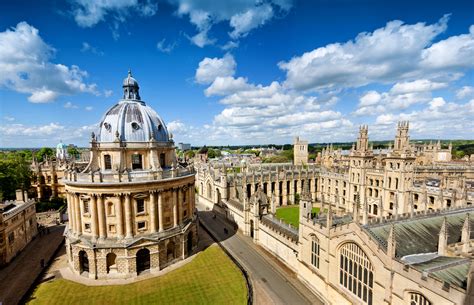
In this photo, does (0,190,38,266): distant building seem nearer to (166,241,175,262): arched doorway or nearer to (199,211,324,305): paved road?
(166,241,175,262): arched doorway

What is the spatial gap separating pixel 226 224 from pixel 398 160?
110 ft

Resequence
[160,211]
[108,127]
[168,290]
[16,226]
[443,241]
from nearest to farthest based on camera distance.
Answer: [443,241] → [168,290] → [160,211] → [108,127] → [16,226]

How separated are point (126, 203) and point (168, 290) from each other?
10920 millimetres

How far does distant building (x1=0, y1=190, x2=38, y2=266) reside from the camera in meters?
31.9

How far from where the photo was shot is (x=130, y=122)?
32.3 meters

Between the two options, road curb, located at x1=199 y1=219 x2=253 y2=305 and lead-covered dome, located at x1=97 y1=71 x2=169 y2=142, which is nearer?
road curb, located at x1=199 y1=219 x2=253 y2=305

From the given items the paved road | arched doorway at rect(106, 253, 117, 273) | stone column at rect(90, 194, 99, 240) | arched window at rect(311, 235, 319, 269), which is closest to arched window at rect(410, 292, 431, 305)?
arched window at rect(311, 235, 319, 269)

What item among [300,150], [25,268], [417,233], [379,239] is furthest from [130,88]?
[300,150]

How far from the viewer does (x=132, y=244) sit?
28.8 meters

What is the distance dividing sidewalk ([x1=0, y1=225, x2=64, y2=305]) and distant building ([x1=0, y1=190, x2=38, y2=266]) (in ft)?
3.36

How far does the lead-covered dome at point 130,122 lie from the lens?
31984mm

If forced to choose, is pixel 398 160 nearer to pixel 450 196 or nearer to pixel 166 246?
pixel 450 196

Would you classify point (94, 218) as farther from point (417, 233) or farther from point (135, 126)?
point (417, 233)

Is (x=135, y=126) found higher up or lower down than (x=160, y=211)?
higher up
